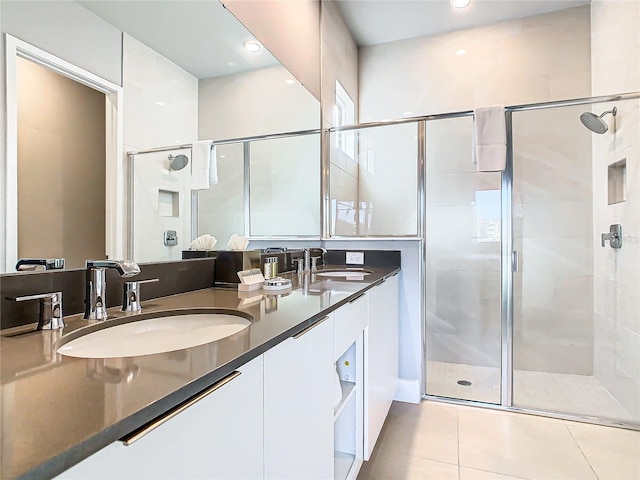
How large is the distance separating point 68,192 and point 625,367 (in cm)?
299

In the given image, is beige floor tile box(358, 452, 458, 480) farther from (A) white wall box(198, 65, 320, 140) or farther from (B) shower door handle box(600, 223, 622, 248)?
(B) shower door handle box(600, 223, 622, 248)

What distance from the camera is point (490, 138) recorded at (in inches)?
92.0

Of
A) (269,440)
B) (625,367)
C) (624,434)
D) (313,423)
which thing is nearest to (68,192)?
(269,440)

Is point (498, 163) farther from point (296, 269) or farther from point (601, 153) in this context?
point (296, 269)

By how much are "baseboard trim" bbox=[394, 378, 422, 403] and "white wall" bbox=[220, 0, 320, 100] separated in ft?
6.62

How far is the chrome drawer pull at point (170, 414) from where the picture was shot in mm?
417

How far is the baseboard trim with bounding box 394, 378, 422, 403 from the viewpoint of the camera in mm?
2402

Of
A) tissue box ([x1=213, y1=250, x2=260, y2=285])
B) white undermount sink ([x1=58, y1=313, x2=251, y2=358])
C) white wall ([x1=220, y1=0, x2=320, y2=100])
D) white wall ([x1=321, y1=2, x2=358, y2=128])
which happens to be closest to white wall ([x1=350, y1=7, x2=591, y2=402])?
white wall ([x1=321, y1=2, x2=358, y2=128])

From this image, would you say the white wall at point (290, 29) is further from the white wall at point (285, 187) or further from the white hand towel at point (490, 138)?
the white hand towel at point (490, 138)

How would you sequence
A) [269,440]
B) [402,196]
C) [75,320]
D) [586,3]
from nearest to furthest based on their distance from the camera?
[269,440] → [75,320] → [586,3] → [402,196]

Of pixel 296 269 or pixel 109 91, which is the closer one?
pixel 109 91

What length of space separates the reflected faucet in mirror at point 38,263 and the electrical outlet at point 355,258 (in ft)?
6.16

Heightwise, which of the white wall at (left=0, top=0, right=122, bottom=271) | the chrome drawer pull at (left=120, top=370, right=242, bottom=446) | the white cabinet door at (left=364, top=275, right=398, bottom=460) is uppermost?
the white wall at (left=0, top=0, right=122, bottom=271)

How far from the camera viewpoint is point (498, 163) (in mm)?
2311
